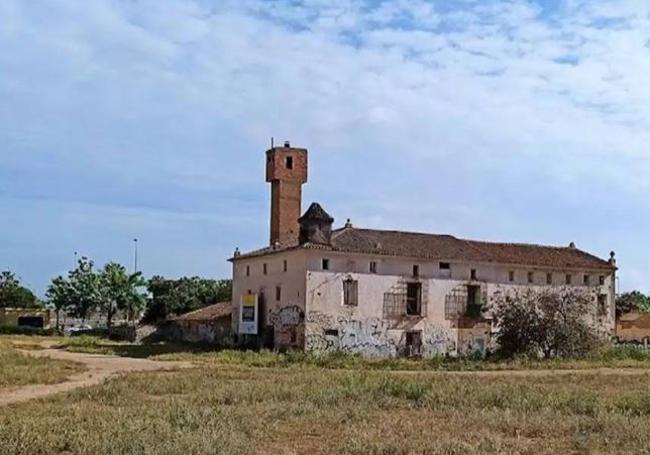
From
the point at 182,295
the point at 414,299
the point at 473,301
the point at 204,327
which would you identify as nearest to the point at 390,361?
the point at 414,299

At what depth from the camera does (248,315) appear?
47.9 meters

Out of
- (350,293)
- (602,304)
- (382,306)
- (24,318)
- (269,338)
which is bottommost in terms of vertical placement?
(269,338)

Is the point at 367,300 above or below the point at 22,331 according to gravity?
above

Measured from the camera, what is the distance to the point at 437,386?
2194 cm

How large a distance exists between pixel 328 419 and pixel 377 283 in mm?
29605

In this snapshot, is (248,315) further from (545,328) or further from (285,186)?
(545,328)

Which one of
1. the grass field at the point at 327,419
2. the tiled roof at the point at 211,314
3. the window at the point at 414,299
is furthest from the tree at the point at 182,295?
the grass field at the point at 327,419

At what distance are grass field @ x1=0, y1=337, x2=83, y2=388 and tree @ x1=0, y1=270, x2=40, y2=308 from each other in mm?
54871

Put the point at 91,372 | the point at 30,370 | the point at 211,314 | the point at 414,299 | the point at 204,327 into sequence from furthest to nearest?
the point at 211,314 < the point at 204,327 < the point at 414,299 < the point at 91,372 < the point at 30,370

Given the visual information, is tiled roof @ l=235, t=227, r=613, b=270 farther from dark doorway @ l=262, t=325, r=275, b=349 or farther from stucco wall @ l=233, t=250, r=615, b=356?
dark doorway @ l=262, t=325, r=275, b=349

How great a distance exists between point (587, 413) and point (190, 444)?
9.14 m

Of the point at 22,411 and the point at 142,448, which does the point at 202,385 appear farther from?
the point at 142,448

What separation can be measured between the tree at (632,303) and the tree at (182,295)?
33.9 metres

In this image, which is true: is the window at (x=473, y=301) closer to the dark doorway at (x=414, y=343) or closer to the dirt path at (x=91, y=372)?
the dark doorway at (x=414, y=343)
